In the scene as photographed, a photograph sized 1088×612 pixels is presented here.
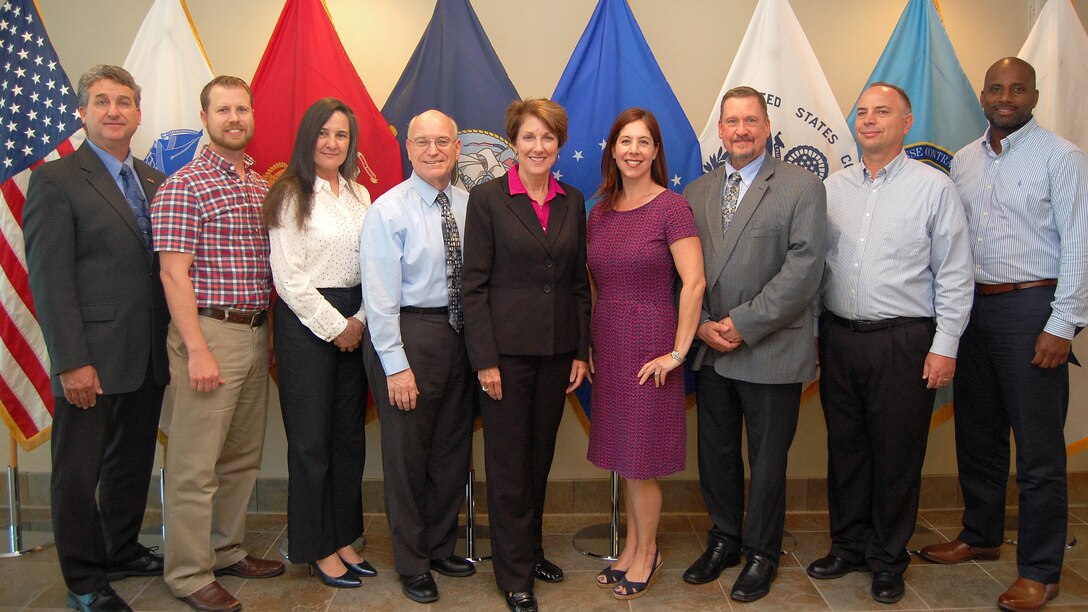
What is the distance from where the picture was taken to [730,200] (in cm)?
275

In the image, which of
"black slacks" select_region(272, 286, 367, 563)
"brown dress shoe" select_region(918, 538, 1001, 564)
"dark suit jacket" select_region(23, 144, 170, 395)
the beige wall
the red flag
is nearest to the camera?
"dark suit jacket" select_region(23, 144, 170, 395)

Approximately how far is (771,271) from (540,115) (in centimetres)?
94

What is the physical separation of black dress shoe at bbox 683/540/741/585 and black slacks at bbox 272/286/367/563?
127 cm

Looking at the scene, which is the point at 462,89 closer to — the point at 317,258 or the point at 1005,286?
the point at 317,258

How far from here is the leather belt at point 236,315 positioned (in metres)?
2.62

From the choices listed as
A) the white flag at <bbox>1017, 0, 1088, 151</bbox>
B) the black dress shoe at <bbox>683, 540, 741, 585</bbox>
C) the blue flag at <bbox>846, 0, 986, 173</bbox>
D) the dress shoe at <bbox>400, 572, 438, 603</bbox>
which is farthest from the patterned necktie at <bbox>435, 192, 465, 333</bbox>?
the white flag at <bbox>1017, 0, 1088, 151</bbox>

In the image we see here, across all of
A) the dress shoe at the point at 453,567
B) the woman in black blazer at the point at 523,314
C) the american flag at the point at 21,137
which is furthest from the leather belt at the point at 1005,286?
the american flag at the point at 21,137

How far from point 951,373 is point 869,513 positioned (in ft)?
2.04

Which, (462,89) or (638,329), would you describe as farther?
(462,89)

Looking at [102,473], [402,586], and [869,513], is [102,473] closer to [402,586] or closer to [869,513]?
[402,586]

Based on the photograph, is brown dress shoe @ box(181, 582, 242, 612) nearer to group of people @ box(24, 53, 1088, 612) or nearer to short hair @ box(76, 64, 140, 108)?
group of people @ box(24, 53, 1088, 612)

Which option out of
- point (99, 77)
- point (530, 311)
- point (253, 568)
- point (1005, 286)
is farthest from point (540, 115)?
point (253, 568)

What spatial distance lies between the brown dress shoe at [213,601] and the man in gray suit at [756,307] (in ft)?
5.26

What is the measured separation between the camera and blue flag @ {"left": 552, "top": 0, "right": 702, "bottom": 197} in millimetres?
3295
